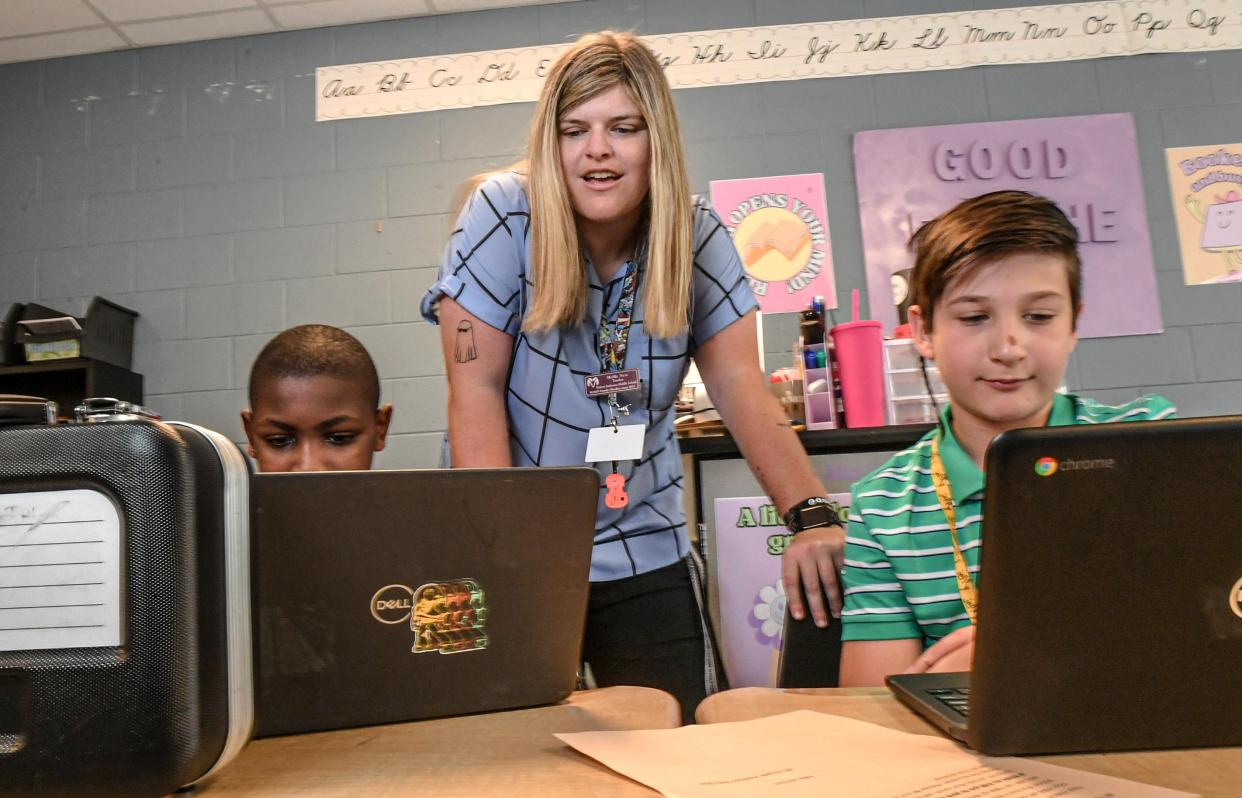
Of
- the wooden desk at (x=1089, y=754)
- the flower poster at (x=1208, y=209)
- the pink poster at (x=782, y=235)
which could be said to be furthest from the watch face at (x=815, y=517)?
the flower poster at (x=1208, y=209)

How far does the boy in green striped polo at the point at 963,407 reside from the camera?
97cm

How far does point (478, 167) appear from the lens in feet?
10.7

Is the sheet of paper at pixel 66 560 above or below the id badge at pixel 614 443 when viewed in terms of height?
below

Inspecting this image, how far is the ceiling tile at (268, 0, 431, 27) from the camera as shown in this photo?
10.6 feet

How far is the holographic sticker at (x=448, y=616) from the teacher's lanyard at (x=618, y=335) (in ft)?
2.21

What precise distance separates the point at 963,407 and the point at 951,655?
1.21ft

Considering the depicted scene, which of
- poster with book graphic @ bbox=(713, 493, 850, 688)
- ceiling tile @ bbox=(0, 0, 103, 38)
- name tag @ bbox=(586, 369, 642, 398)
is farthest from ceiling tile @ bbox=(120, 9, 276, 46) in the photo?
name tag @ bbox=(586, 369, 642, 398)

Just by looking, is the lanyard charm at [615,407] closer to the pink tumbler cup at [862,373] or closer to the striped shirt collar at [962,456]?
the striped shirt collar at [962,456]

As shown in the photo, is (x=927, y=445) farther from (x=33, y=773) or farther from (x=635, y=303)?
(x=33, y=773)

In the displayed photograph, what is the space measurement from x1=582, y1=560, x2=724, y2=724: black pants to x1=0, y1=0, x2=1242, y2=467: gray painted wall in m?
1.93

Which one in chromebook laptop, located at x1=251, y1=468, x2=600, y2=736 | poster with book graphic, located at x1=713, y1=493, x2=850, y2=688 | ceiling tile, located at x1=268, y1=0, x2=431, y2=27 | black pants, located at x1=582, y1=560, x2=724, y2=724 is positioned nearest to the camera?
chromebook laptop, located at x1=251, y1=468, x2=600, y2=736

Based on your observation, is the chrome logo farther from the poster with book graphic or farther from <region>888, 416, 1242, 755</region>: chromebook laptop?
the poster with book graphic

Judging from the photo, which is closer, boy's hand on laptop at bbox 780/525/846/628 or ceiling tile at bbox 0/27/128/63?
boy's hand on laptop at bbox 780/525/846/628

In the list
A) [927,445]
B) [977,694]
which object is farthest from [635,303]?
[977,694]
